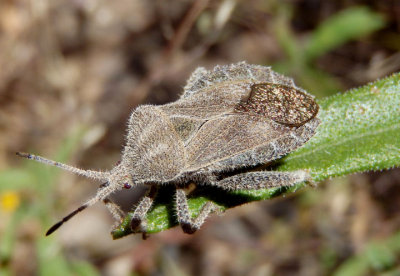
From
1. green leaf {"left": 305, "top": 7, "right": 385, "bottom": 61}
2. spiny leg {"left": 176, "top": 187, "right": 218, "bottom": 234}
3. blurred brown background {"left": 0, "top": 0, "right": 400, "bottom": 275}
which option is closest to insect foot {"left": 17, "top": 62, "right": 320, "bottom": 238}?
spiny leg {"left": 176, "top": 187, "right": 218, "bottom": 234}

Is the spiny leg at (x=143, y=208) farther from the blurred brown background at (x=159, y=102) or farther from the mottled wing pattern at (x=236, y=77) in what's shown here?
the blurred brown background at (x=159, y=102)

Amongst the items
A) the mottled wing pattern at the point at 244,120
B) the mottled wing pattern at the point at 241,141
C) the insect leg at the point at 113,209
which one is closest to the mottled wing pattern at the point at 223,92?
the mottled wing pattern at the point at 244,120

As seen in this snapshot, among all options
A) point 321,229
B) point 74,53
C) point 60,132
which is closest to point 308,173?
point 321,229

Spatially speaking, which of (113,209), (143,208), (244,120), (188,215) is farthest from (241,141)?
(113,209)

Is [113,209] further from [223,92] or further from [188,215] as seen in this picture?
[223,92]

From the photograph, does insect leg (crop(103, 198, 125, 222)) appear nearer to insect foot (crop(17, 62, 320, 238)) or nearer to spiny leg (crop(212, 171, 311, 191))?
insect foot (crop(17, 62, 320, 238))

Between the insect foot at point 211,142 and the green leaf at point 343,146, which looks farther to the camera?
the insect foot at point 211,142

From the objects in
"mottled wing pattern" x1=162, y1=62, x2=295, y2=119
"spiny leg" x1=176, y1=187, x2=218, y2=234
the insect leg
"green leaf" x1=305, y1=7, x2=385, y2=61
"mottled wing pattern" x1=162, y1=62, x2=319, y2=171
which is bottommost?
"spiny leg" x1=176, y1=187, x2=218, y2=234
